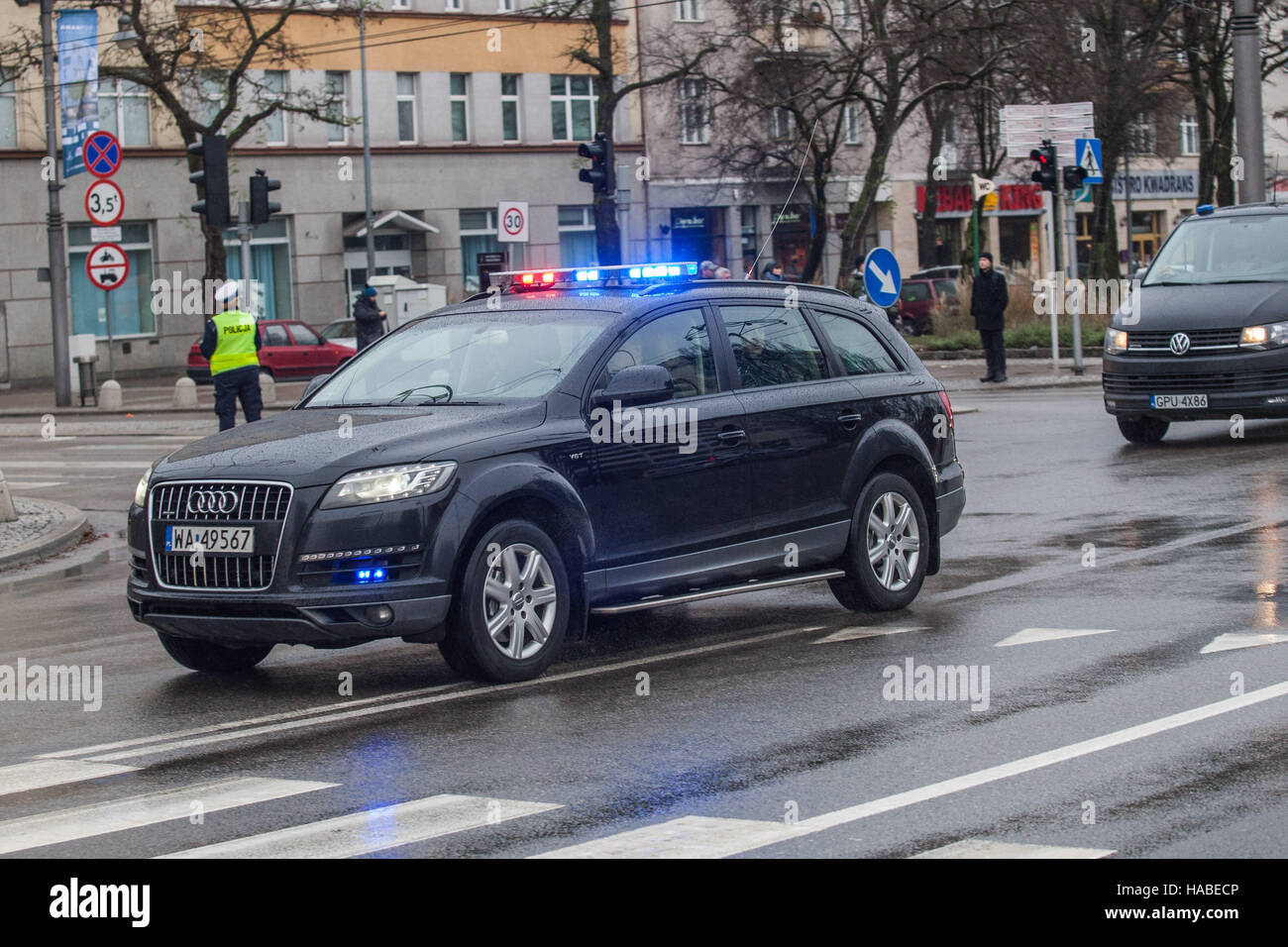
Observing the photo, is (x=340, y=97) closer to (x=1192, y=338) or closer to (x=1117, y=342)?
(x=1117, y=342)

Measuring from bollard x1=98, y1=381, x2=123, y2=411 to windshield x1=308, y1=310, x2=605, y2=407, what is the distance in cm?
2696

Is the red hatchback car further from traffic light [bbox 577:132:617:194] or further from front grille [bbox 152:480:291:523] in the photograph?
front grille [bbox 152:480:291:523]

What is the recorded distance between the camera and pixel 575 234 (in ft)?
193

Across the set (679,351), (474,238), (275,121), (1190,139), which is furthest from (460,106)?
(679,351)

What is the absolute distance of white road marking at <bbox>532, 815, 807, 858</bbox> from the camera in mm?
5613

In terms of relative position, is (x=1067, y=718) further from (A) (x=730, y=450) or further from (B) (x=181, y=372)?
(B) (x=181, y=372)

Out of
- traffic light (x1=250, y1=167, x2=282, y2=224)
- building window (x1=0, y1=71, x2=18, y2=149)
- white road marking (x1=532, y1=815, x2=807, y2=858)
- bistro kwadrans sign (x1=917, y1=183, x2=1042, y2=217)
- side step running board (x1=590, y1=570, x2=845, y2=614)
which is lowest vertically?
white road marking (x1=532, y1=815, x2=807, y2=858)

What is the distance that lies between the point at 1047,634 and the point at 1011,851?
4102 millimetres

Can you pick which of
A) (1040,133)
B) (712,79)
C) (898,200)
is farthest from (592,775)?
(898,200)

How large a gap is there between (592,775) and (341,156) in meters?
48.0

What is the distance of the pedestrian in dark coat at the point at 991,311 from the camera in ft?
96.4

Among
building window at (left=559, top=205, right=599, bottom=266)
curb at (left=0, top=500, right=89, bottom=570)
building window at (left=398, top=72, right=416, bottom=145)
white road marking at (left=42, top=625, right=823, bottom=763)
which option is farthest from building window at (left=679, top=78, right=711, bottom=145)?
white road marking at (left=42, top=625, right=823, bottom=763)

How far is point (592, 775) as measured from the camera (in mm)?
6762

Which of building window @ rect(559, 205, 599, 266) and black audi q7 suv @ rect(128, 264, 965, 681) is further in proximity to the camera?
building window @ rect(559, 205, 599, 266)
